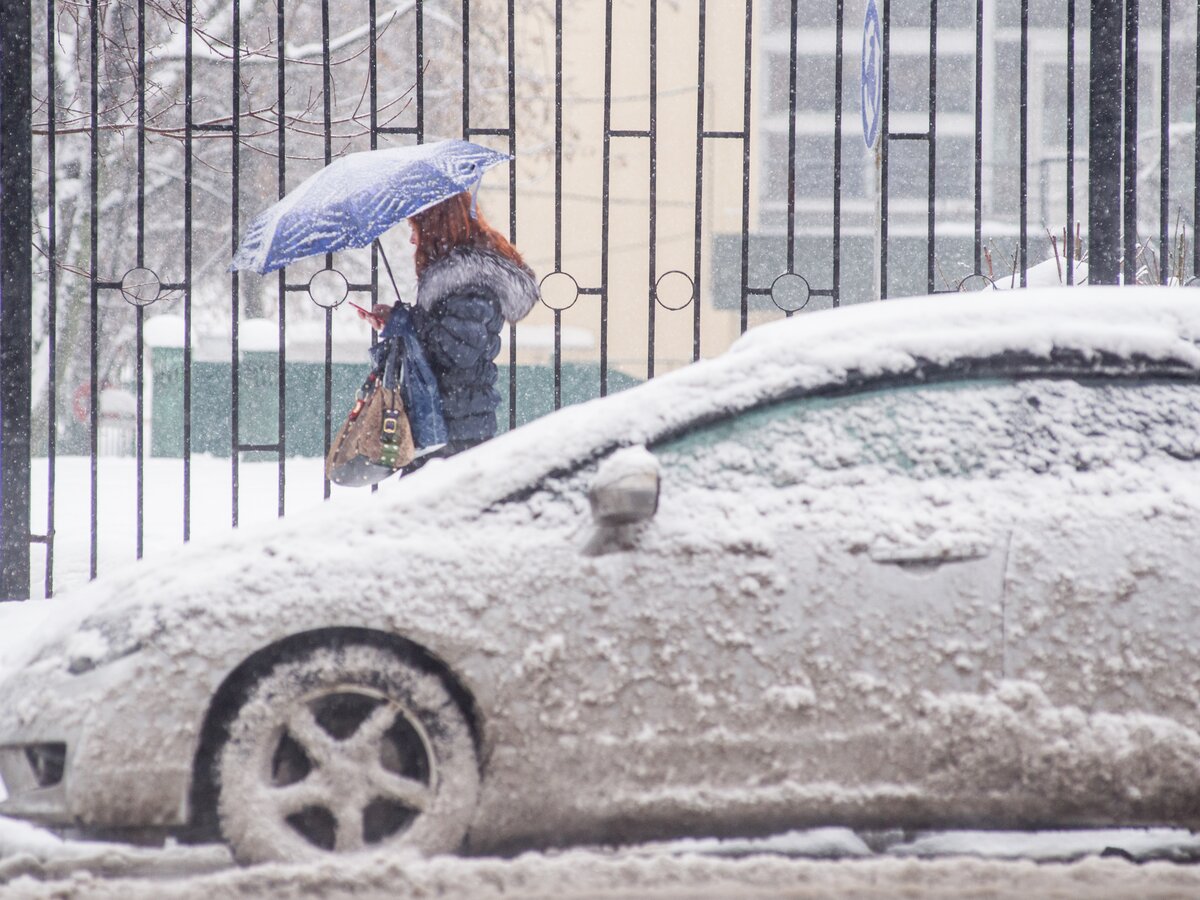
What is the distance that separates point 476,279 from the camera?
5152mm

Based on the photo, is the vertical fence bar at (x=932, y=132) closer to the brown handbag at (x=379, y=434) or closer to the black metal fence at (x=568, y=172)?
the brown handbag at (x=379, y=434)

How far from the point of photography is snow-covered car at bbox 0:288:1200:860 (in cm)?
322

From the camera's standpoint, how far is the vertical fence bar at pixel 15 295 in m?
6.25

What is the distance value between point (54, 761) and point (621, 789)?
→ 51.2 inches

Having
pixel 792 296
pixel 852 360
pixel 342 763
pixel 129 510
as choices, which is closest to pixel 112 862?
pixel 342 763

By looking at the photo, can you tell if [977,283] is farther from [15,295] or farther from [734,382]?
[15,295]

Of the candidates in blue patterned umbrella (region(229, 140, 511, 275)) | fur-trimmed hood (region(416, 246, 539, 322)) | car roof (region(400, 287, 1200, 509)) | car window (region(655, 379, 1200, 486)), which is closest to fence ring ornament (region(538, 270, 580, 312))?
fur-trimmed hood (region(416, 246, 539, 322))

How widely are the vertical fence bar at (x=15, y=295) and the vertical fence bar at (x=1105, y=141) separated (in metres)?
4.65

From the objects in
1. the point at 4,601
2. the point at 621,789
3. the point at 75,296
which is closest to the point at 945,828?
the point at 621,789

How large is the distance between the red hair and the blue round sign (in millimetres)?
1911

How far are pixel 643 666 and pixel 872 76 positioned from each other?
3.86 m

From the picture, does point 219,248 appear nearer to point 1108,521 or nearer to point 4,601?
point 4,601

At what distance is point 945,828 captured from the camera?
11.1ft

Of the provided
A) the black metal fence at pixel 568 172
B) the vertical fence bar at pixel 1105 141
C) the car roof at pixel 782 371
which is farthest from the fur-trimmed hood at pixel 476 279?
the black metal fence at pixel 568 172
